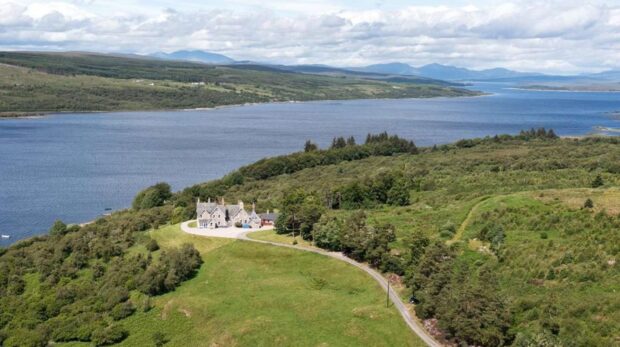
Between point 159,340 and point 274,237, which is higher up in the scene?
point 274,237

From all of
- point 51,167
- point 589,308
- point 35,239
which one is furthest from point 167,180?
point 589,308

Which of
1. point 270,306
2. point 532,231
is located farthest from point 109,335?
point 532,231

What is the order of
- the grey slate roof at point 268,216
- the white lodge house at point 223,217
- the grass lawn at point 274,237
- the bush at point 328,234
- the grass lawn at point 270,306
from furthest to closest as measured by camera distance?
the grey slate roof at point 268,216 < the white lodge house at point 223,217 < the grass lawn at point 274,237 < the bush at point 328,234 < the grass lawn at point 270,306

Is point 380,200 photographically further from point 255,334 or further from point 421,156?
point 421,156

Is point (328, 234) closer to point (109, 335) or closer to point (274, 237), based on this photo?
point (274, 237)

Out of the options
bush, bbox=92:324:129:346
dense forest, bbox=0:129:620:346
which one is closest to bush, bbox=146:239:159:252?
dense forest, bbox=0:129:620:346

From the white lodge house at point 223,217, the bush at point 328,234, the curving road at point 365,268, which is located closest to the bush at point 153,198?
the curving road at point 365,268

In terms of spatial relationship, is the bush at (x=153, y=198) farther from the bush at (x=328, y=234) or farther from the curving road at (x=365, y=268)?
→ the bush at (x=328, y=234)
